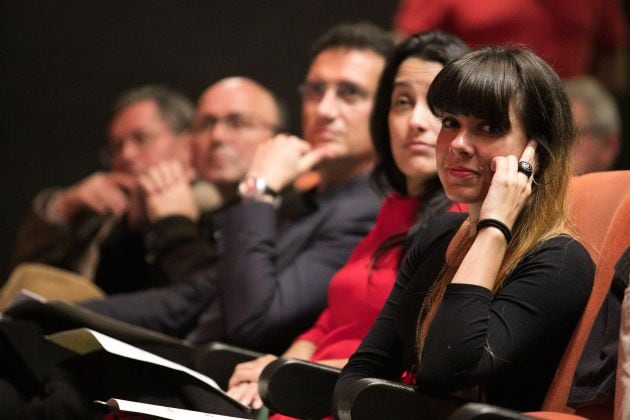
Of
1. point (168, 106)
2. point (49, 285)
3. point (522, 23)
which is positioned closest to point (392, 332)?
point (49, 285)

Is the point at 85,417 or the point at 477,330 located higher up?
the point at 477,330

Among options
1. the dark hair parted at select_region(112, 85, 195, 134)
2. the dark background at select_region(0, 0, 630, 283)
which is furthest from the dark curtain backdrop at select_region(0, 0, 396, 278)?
the dark hair parted at select_region(112, 85, 195, 134)

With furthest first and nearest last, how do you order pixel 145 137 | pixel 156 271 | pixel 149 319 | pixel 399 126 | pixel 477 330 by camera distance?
1. pixel 145 137
2. pixel 156 271
3. pixel 149 319
4. pixel 399 126
5. pixel 477 330

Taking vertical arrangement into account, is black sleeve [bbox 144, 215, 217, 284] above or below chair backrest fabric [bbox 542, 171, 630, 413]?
below

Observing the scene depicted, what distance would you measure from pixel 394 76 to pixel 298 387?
786 mm

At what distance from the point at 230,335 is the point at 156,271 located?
0.78 m

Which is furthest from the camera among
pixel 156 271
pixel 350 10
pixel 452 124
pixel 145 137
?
pixel 350 10

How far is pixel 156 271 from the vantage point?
345cm

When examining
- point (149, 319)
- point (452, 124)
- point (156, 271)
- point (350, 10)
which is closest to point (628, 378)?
point (452, 124)

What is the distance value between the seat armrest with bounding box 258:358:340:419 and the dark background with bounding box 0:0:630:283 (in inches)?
113

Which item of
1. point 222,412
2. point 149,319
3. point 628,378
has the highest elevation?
point 628,378

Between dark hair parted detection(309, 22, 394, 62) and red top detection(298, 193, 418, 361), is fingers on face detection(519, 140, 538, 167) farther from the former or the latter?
dark hair parted detection(309, 22, 394, 62)

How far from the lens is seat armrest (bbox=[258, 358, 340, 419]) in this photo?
81.8 inches

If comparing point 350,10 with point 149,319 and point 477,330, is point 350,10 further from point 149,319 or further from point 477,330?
point 477,330
